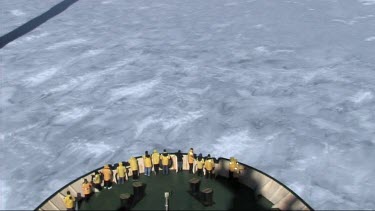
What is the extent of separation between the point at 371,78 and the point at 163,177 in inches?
854

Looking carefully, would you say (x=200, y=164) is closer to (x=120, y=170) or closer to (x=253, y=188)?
(x=253, y=188)

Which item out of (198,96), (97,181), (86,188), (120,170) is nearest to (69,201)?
(86,188)

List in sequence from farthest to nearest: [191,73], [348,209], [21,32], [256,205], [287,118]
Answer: [21,32], [191,73], [287,118], [348,209], [256,205]

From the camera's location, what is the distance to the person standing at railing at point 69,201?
14.9 metres

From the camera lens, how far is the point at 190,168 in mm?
17672

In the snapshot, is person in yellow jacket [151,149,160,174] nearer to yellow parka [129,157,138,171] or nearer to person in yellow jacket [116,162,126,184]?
yellow parka [129,157,138,171]

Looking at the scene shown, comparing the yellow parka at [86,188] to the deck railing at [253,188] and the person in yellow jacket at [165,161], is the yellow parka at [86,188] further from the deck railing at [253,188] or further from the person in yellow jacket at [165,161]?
the person in yellow jacket at [165,161]

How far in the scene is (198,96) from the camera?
30.0 metres

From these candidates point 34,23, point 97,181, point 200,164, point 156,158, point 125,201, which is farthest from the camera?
point 34,23

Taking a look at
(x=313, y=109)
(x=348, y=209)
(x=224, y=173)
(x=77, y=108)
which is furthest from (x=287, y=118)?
(x=77, y=108)

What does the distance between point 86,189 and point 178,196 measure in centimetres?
361

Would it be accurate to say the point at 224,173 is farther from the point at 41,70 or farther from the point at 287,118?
the point at 41,70

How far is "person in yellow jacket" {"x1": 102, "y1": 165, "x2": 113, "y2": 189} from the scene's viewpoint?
1661 centimetres

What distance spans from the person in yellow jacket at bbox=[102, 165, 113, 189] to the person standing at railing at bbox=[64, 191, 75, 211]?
187cm
